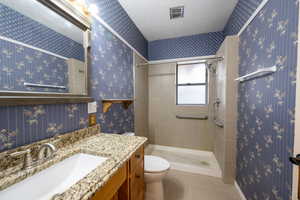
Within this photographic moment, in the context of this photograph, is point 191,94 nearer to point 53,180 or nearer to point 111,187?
point 111,187

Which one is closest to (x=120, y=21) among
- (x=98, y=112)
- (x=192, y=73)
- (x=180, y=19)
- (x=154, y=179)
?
(x=180, y=19)

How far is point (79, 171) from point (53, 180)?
0.14m

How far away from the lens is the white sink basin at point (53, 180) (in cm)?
59

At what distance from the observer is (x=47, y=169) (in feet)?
2.38

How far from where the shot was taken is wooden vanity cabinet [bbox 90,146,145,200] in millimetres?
666

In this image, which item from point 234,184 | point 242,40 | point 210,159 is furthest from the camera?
point 210,159

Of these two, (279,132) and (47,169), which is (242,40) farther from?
(47,169)

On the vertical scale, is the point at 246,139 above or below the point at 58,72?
below

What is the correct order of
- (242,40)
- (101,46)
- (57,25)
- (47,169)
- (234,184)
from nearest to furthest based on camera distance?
(47,169) < (57,25) < (101,46) < (242,40) < (234,184)

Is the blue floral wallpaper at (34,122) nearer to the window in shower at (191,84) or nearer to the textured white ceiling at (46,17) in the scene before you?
the textured white ceiling at (46,17)

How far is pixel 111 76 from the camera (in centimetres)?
163

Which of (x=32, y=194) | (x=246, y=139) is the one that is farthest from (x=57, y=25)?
(x=246, y=139)

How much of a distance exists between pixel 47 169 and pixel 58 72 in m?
0.69

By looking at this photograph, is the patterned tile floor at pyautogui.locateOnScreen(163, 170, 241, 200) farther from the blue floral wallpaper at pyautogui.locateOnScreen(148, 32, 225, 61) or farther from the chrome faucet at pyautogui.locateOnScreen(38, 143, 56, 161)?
the blue floral wallpaper at pyautogui.locateOnScreen(148, 32, 225, 61)
